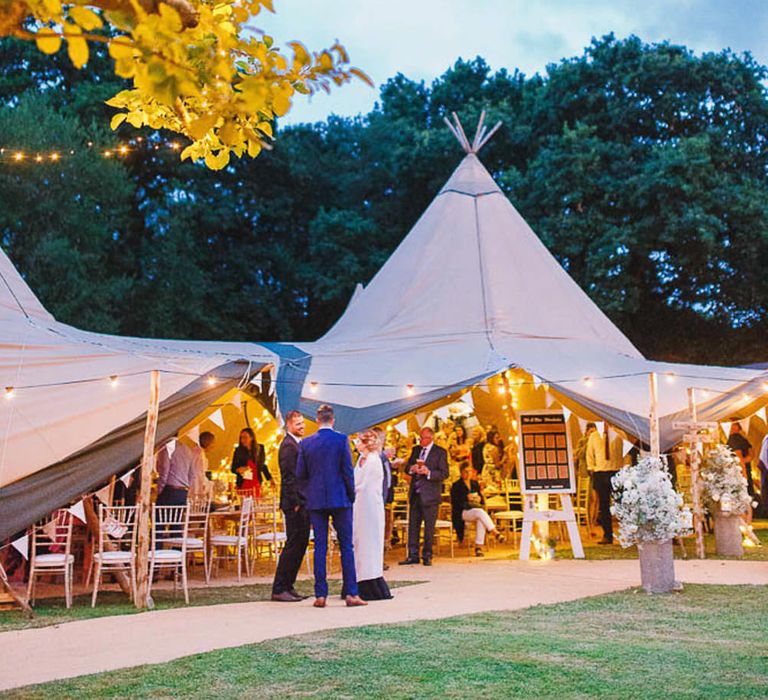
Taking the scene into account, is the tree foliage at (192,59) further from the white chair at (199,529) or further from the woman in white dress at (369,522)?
the white chair at (199,529)

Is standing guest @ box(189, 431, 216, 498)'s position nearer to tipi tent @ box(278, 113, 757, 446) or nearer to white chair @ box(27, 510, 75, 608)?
tipi tent @ box(278, 113, 757, 446)

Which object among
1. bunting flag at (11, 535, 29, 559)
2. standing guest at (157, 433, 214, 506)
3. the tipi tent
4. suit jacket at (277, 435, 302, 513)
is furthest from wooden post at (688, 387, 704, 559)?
bunting flag at (11, 535, 29, 559)

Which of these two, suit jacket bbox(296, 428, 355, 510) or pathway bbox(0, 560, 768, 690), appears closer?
pathway bbox(0, 560, 768, 690)

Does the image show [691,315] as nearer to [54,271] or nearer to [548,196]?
[548,196]

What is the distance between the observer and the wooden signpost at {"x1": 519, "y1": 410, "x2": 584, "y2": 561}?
10844 millimetres

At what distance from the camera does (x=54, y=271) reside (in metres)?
18.3

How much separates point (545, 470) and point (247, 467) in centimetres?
372

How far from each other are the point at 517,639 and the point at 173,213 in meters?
17.6

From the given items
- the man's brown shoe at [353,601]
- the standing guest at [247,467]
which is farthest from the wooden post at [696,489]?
the standing guest at [247,467]

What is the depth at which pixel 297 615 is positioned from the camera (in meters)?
6.84

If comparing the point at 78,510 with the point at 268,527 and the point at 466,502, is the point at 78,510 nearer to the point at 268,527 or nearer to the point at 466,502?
the point at 268,527

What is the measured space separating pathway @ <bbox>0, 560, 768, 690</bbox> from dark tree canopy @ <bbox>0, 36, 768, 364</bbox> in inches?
406

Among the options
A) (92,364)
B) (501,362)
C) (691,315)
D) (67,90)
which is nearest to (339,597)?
(92,364)

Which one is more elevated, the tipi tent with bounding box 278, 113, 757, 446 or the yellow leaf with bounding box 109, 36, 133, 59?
the tipi tent with bounding box 278, 113, 757, 446
